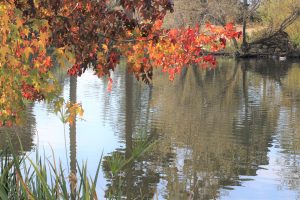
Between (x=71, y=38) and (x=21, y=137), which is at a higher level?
(x=71, y=38)

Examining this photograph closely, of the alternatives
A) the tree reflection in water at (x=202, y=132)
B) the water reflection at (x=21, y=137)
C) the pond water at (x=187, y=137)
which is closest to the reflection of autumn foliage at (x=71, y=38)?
the pond water at (x=187, y=137)

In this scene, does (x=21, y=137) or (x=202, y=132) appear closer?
(x=21, y=137)

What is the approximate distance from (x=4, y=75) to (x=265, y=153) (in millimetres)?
11269

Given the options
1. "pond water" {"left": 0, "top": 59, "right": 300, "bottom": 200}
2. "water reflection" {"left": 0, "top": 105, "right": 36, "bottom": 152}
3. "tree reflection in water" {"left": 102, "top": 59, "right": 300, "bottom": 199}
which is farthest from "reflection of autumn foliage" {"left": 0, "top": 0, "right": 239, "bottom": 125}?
"water reflection" {"left": 0, "top": 105, "right": 36, "bottom": 152}

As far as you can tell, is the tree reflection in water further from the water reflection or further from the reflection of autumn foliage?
the water reflection

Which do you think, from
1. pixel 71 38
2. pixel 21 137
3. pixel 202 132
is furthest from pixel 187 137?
pixel 71 38

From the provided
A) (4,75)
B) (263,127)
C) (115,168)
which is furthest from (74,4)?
(263,127)

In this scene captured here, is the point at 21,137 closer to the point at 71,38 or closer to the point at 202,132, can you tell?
the point at 202,132

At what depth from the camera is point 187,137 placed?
18.7 meters

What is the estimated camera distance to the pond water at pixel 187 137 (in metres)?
13.2

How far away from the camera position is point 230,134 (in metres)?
19.7

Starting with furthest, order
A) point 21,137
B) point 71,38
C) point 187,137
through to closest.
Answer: point 187,137, point 21,137, point 71,38

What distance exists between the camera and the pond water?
1318 cm

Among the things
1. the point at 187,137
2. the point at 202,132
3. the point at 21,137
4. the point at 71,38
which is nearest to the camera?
the point at 71,38
